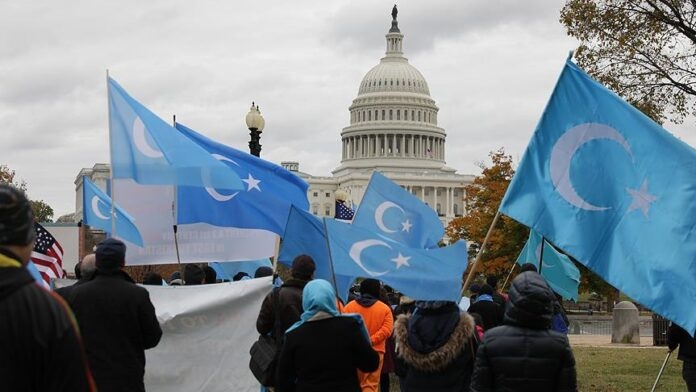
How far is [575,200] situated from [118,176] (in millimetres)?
4162

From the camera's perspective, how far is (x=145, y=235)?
11305 mm

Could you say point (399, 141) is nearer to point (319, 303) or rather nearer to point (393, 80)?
point (393, 80)

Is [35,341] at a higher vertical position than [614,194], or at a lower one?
lower

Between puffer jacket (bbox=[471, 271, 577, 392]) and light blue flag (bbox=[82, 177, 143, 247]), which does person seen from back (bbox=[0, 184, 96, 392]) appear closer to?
puffer jacket (bbox=[471, 271, 577, 392])

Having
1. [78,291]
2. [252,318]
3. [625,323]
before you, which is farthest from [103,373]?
[625,323]

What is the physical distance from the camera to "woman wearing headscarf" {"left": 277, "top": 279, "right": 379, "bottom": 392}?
23.2 ft

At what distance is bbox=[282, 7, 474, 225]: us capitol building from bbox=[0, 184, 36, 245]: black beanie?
509 feet

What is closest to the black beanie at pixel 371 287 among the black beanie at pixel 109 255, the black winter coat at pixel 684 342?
the black winter coat at pixel 684 342

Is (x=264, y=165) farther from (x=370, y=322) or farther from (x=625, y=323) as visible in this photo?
(x=625, y=323)

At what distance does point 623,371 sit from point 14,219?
16.0m

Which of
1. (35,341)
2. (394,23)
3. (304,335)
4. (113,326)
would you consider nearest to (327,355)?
(304,335)

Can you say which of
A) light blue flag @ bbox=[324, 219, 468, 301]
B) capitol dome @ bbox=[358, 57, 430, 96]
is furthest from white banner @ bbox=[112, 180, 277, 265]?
capitol dome @ bbox=[358, 57, 430, 96]

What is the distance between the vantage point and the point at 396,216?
10.5 metres

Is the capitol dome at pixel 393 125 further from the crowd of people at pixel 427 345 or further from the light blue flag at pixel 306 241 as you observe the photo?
the crowd of people at pixel 427 345
